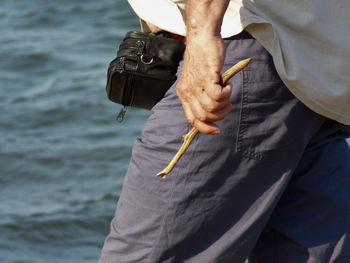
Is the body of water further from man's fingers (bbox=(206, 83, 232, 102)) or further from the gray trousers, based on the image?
man's fingers (bbox=(206, 83, 232, 102))

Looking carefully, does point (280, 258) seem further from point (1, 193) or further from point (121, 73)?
point (1, 193)

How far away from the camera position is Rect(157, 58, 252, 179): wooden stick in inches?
73.0

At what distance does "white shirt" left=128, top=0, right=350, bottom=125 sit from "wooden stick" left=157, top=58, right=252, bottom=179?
11 centimetres

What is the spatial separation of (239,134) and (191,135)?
0.15 m

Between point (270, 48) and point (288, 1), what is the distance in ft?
0.37

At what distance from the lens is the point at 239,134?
6.65 feet

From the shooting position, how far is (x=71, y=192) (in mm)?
4535

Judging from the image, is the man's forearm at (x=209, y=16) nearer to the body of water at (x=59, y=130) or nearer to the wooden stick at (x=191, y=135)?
the wooden stick at (x=191, y=135)

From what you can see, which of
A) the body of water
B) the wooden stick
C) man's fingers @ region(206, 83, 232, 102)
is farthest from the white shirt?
the body of water

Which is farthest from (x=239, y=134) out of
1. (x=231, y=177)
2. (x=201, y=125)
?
(x=201, y=125)

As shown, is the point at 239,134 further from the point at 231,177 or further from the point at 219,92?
the point at 219,92

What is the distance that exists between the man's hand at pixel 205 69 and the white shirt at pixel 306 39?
0.50 feet

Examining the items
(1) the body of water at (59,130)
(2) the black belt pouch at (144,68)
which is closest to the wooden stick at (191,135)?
(2) the black belt pouch at (144,68)

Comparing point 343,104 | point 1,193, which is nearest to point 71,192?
point 1,193
